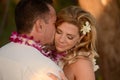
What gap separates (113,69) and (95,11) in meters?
0.86

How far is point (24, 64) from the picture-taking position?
3.50 metres

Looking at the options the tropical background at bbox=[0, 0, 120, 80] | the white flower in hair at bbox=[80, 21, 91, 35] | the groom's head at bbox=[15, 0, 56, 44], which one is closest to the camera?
the groom's head at bbox=[15, 0, 56, 44]

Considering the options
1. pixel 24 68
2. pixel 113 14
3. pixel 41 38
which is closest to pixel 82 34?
pixel 41 38

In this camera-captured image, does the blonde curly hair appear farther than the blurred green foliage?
No

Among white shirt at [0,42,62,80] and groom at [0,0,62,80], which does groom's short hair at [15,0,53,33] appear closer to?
groom at [0,0,62,80]

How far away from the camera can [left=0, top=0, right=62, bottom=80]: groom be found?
348 cm

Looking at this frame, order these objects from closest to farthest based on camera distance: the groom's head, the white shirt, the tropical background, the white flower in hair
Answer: the white shirt, the groom's head, the white flower in hair, the tropical background

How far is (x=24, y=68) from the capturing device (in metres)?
3.48

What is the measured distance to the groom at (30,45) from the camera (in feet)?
11.4

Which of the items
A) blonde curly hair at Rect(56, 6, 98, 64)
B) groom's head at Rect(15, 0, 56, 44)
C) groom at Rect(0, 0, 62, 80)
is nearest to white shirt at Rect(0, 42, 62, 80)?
groom at Rect(0, 0, 62, 80)

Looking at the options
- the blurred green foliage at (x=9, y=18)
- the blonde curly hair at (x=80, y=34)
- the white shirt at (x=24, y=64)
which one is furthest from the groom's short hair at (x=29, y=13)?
the blurred green foliage at (x=9, y=18)

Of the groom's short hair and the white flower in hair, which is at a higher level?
the groom's short hair

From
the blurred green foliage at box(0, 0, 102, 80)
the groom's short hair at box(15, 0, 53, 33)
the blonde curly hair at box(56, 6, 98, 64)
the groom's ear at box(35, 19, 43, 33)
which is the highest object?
the groom's short hair at box(15, 0, 53, 33)

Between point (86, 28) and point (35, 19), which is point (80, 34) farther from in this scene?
point (35, 19)
